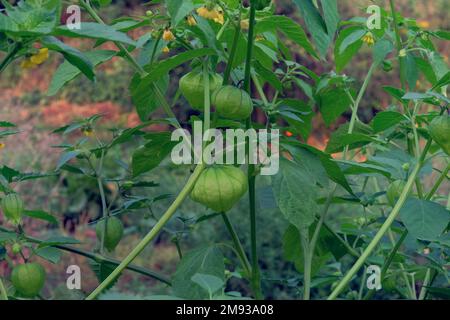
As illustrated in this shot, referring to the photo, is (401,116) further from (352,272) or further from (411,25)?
(411,25)

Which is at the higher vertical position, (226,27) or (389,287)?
(226,27)

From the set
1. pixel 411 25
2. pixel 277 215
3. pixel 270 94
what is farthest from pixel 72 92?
pixel 411 25

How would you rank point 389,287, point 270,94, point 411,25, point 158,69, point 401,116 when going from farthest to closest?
1. point 270,94
2. point 411,25
3. point 389,287
4. point 401,116
5. point 158,69

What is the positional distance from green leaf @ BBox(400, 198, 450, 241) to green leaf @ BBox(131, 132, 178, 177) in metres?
0.27

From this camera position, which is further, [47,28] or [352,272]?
[352,272]

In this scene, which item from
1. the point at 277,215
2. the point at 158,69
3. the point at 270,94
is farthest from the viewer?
the point at 270,94

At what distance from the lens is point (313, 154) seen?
2.53ft

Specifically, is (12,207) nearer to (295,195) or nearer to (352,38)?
(295,195)

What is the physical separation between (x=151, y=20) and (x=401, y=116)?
0.32 m

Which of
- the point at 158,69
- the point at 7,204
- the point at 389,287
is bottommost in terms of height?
the point at 389,287

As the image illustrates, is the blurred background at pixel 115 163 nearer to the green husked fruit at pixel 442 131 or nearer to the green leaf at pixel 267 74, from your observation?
the green leaf at pixel 267 74

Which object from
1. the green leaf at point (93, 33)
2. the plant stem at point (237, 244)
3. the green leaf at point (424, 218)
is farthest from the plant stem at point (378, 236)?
the green leaf at point (93, 33)

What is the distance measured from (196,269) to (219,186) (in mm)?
150

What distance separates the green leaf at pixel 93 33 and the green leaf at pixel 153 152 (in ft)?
0.74
